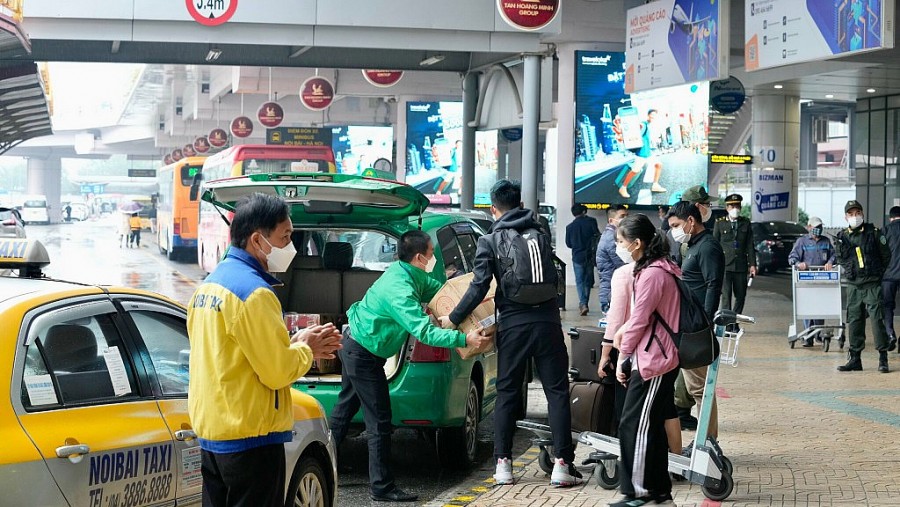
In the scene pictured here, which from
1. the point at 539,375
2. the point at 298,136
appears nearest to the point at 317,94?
the point at 298,136

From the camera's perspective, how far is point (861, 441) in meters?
9.30

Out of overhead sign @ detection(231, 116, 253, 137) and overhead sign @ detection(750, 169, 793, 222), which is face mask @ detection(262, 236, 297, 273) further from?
overhead sign @ detection(231, 116, 253, 137)

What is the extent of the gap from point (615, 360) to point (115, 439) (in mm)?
3983

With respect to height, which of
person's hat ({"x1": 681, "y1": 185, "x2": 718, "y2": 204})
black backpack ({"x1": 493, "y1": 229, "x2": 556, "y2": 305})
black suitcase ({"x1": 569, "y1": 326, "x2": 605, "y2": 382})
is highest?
person's hat ({"x1": 681, "y1": 185, "x2": 718, "y2": 204})

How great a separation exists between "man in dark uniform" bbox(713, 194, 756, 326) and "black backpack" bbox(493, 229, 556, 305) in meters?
9.91

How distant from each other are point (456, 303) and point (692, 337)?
1.60 m

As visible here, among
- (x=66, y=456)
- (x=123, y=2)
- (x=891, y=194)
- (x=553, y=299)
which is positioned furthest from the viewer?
(x=891, y=194)

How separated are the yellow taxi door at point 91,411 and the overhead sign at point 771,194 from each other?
32011mm

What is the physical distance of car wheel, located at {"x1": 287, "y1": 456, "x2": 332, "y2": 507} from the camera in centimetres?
551

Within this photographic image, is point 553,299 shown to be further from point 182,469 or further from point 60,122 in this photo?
point 60,122

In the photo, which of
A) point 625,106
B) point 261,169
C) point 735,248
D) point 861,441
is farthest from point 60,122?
point 861,441

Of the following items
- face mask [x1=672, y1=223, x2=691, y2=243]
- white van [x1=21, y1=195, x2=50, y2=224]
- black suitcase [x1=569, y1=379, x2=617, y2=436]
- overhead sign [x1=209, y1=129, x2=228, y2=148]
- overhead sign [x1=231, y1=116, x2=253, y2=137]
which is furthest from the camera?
white van [x1=21, y1=195, x2=50, y2=224]

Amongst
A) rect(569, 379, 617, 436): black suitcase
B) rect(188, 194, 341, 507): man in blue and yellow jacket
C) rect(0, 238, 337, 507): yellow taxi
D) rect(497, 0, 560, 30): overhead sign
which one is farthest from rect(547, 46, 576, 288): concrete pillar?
rect(188, 194, 341, 507): man in blue and yellow jacket

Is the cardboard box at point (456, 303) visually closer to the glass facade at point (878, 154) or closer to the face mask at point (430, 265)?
the face mask at point (430, 265)
